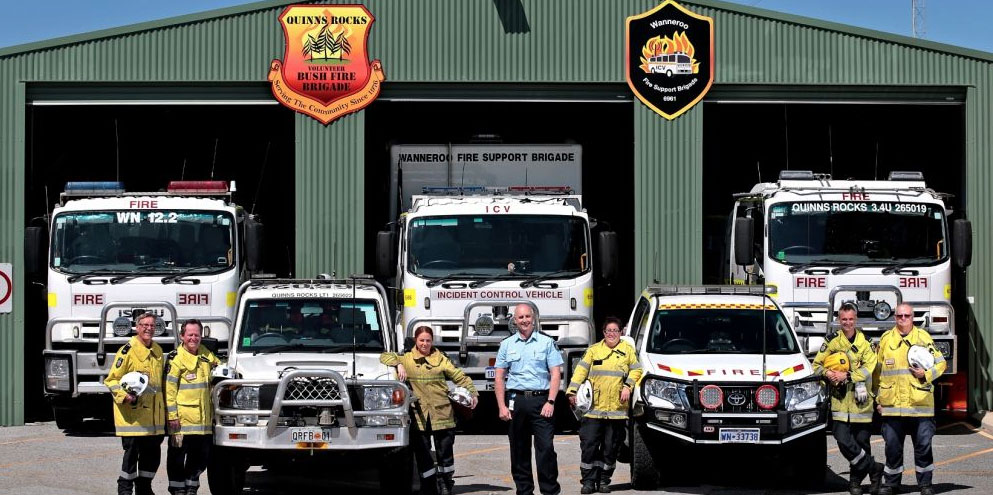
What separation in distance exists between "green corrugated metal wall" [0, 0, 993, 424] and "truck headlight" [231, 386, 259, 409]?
8951 mm

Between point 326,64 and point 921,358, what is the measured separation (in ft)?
36.9

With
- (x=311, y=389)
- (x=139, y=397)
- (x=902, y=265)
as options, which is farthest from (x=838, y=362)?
(x=139, y=397)

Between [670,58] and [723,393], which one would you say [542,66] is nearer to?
[670,58]

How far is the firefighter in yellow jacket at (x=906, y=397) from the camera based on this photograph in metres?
14.1

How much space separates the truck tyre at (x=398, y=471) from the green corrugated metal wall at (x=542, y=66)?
8736mm

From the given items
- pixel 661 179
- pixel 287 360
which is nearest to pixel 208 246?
pixel 287 360

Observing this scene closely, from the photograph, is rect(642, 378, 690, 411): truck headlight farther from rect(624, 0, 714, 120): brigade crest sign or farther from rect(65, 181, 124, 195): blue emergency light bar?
rect(624, 0, 714, 120): brigade crest sign

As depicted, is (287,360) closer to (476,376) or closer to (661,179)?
(476,376)

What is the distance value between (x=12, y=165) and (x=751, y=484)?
12122mm

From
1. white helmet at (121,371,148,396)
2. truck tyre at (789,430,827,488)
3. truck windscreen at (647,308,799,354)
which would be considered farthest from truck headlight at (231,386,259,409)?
truck tyre at (789,430,827,488)

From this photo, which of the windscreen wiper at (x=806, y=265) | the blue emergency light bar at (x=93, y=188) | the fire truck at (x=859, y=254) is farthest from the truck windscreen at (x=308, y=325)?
the windscreen wiper at (x=806, y=265)

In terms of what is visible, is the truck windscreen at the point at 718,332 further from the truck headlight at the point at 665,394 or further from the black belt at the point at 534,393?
the black belt at the point at 534,393

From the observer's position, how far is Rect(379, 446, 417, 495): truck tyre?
13469 mm

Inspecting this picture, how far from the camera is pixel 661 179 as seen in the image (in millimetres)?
22797
